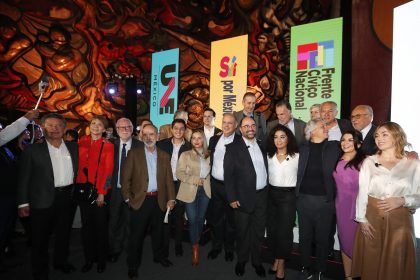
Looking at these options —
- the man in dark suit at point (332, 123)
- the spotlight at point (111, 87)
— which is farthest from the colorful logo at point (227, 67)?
the spotlight at point (111, 87)

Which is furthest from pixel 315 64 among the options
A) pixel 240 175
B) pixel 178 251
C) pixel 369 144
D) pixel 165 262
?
pixel 165 262

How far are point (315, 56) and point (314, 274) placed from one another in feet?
10.5

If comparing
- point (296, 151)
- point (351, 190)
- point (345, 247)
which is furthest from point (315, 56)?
point (345, 247)

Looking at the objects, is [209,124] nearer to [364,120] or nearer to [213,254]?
[213,254]

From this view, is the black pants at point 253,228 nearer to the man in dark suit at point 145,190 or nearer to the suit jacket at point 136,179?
the man in dark suit at point 145,190

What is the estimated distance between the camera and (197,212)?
3.64 m

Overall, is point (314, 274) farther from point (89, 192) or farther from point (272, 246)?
point (89, 192)

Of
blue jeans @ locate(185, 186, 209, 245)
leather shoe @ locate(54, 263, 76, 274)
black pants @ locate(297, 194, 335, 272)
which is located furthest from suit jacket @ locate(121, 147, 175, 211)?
black pants @ locate(297, 194, 335, 272)

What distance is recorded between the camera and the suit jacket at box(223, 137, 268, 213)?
313 centimetres

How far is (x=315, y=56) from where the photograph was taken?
14.9ft

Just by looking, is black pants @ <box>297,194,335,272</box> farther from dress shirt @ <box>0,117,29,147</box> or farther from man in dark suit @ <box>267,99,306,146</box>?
dress shirt @ <box>0,117,29,147</box>

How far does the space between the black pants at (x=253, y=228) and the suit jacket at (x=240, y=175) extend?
0.10 meters

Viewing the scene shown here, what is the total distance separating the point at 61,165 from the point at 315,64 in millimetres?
3887

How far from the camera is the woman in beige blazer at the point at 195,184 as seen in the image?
3.55 meters
